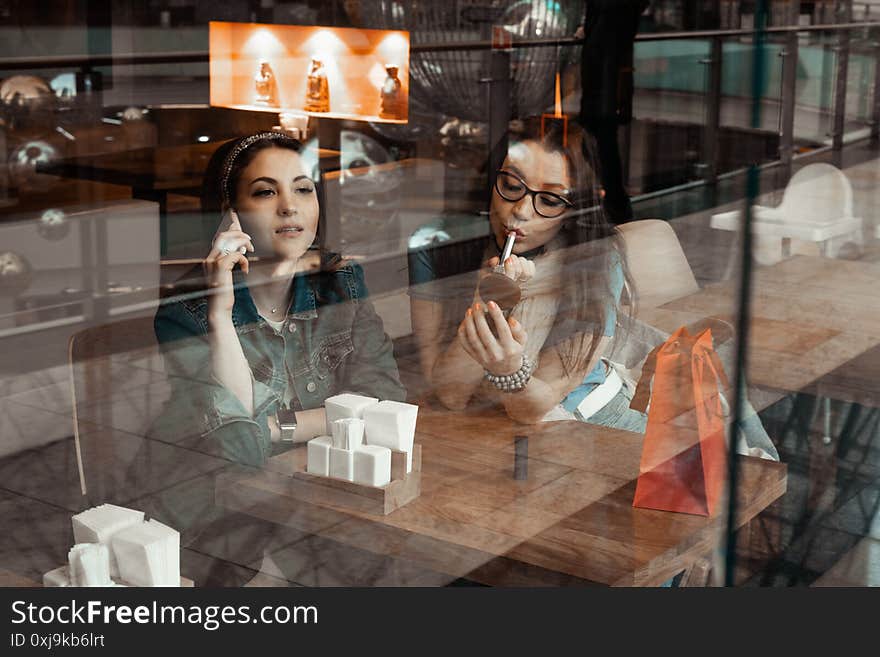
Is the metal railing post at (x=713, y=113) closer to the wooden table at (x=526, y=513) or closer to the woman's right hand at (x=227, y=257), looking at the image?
→ the wooden table at (x=526, y=513)

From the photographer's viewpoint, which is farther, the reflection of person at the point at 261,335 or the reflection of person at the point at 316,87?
the reflection of person at the point at 316,87

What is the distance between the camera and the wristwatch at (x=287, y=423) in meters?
0.80

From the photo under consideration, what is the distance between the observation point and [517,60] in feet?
4.84

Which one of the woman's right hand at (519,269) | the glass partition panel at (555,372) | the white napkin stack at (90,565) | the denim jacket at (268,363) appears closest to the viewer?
the white napkin stack at (90,565)

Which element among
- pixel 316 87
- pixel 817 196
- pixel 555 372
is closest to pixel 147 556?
pixel 555 372

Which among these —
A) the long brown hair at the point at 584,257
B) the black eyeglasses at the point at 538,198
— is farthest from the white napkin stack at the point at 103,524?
the black eyeglasses at the point at 538,198

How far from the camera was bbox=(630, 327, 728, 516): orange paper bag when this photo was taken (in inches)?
29.4

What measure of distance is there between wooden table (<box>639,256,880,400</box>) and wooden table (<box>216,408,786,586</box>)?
0.08 m

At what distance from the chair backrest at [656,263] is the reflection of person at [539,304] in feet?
0.05

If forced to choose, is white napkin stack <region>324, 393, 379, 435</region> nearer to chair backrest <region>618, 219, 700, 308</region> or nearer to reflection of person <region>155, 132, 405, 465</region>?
reflection of person <region>155, 132, 405, 465</region>

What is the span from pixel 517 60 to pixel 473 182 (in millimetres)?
340

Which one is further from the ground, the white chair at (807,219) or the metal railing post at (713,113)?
the metal railing post at (713,113)

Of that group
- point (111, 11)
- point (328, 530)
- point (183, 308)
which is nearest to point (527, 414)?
point (328, 530)

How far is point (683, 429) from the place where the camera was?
2.56 ft
